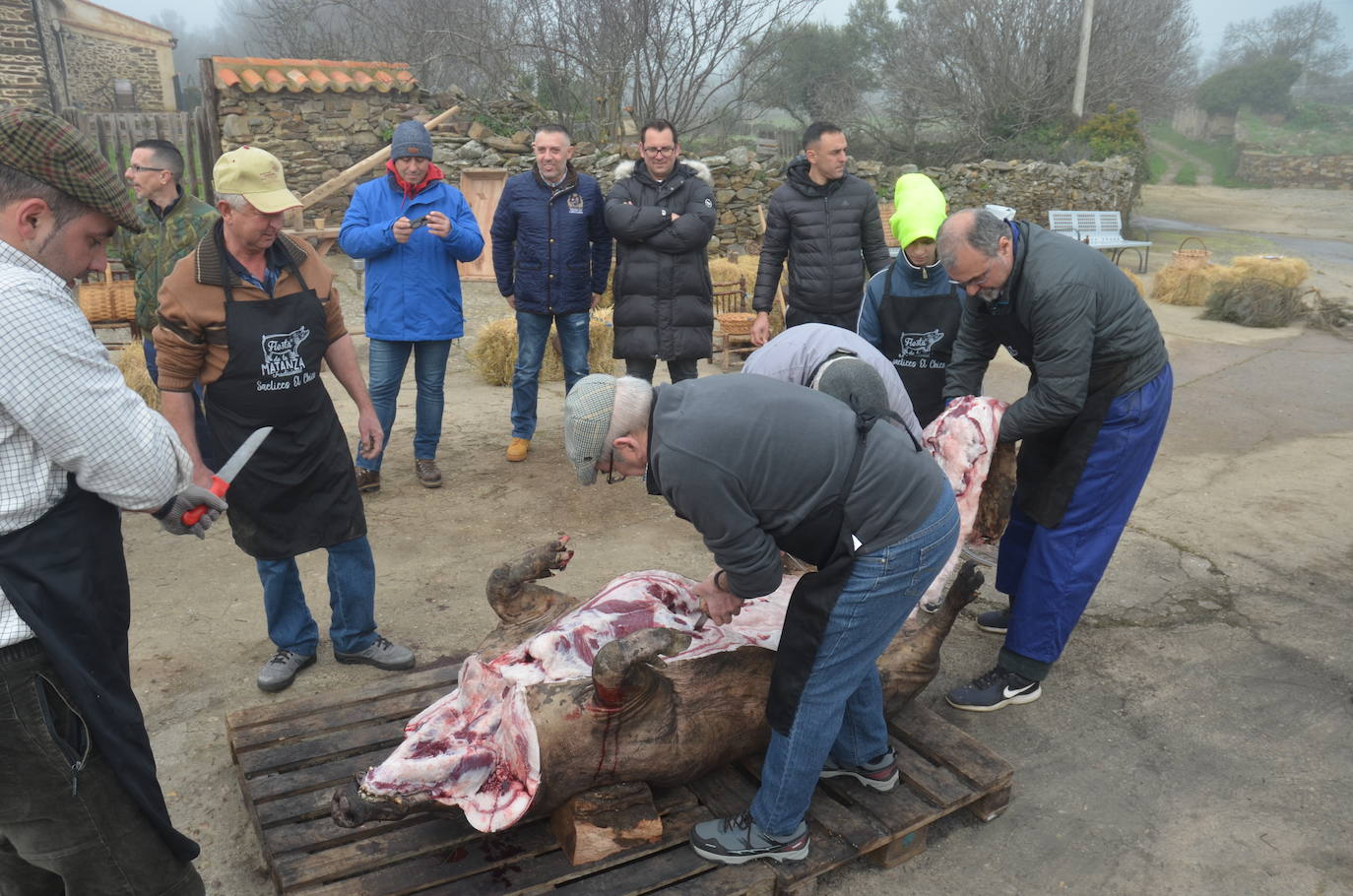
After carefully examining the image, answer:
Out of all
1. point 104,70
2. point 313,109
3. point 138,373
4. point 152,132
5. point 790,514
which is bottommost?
point 138,373

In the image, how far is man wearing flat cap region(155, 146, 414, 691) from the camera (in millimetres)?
3572

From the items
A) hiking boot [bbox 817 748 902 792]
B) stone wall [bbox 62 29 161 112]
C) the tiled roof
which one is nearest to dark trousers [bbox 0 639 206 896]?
hiking boot [bbox 817 748 902 792]

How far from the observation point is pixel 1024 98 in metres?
22.6

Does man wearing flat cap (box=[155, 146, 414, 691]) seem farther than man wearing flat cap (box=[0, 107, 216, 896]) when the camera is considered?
Yes

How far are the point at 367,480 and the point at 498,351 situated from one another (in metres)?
2.86

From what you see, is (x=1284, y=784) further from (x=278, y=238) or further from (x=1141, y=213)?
(x=1141, y=213)

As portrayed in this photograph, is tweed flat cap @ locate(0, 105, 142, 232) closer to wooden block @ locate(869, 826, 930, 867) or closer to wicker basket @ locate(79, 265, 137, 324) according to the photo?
wooden block @ locate(869, 826, 930, 867)

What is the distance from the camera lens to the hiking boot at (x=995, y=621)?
15.6 ft

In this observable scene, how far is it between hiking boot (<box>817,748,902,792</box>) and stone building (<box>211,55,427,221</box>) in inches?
476

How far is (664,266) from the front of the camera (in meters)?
6.31

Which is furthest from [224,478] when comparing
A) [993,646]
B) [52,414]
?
[993,646]

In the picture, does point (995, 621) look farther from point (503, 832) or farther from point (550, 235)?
point (550, 235)

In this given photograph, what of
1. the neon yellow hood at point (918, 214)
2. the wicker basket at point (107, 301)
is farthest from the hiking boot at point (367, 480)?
the wicker basket at point (107, 301)

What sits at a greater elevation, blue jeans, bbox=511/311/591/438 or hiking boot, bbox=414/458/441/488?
blue jeans, bbox=511/311/591/438
